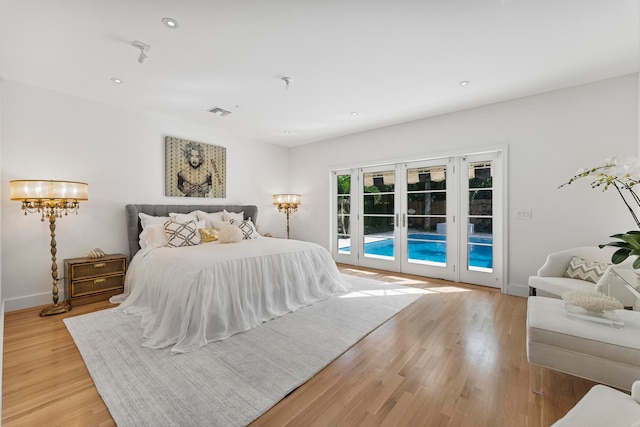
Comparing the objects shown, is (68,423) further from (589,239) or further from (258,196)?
(589,239)

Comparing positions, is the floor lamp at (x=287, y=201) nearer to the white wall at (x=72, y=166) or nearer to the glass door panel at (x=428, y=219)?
the white wall at (x=72, y=166)

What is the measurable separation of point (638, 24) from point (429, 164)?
2578mm

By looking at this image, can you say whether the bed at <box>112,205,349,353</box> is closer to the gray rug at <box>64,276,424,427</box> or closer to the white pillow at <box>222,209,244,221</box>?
the gray rug at <box>64,276,424,427</box>

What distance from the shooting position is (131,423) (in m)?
1.52

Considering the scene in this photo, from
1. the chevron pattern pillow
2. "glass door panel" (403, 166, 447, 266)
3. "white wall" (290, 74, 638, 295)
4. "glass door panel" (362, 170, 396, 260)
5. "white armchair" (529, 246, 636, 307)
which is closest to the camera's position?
"white armchair" (529, 246, 636, 307)

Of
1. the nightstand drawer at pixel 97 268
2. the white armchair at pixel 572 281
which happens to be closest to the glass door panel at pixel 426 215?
the white armchair at pixel 572 281

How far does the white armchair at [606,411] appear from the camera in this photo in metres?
1.01

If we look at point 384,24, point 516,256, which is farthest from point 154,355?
point 516,256

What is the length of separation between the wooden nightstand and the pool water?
409 cm

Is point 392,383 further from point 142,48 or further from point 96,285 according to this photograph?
point 96,285

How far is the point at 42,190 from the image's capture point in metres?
2.88

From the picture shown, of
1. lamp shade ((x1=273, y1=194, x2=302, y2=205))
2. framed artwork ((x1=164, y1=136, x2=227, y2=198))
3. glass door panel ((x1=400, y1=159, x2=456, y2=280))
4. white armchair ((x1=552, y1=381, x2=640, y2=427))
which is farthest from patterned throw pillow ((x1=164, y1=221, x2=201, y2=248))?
white armchair ((x1=552, y1=381, x2=640, y2=427))

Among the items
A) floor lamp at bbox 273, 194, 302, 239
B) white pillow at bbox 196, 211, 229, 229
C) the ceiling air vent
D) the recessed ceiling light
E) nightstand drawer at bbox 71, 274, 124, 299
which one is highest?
the ceiling air vent

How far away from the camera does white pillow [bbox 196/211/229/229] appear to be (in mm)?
4379
